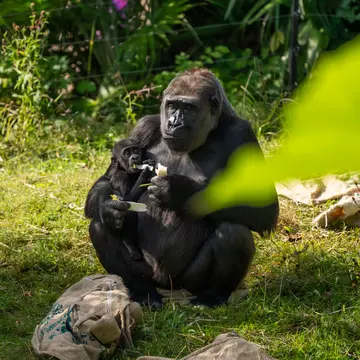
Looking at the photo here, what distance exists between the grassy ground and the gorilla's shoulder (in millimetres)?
845

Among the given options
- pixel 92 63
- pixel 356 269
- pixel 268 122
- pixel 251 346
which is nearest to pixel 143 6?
pixel 92 63

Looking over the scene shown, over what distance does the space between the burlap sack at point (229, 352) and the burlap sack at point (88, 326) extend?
11.8 inches

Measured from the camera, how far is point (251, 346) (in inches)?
119

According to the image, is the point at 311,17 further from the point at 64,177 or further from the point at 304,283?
the point at 304,283

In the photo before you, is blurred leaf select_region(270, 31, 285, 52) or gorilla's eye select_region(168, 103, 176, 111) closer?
gorilla's eye select_region(168, 103, 176, 111)

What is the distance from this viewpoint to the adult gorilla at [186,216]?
3730 mm

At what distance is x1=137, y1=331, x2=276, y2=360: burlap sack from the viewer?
2.96 meters

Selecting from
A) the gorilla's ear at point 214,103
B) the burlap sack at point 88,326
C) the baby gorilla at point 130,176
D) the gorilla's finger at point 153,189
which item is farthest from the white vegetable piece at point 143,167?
the burlap sack at point 88,326

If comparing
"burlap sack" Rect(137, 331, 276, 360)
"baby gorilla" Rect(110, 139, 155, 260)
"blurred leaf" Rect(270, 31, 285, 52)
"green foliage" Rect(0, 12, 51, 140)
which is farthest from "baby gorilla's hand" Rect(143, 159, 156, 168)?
"blurred leaf" Rect(270, 31, 285, 52)

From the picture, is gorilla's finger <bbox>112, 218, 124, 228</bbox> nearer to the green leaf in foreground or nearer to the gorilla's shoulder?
the gorilla's shoulder

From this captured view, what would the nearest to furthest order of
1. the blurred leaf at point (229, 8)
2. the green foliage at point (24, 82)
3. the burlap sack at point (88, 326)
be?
the burlap sack at point (88, 326) → the green foliage at point (24, 82) → the blurred leaf at point (229, 8)

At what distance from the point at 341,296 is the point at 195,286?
75 centimetres

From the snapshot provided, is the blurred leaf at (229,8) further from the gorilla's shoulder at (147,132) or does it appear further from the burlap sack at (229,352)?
the burlap sack at (229,352)

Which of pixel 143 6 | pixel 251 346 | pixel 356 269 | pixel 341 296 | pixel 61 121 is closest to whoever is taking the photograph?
pixel 251 346
